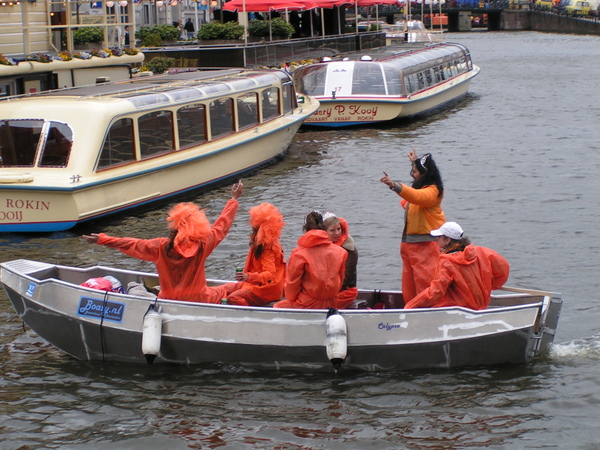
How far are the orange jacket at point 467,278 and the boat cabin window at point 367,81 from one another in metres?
16.8

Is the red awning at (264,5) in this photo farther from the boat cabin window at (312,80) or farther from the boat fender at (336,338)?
the boat fender at (336,338)

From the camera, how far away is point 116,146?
1483 centimetres

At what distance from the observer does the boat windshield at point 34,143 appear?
14.2 metres

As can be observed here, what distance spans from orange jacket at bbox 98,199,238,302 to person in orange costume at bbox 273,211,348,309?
76 cm

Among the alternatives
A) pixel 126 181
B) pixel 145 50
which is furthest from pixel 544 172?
pixel 145 50

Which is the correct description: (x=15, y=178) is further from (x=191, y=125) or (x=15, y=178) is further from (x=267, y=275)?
(x=267, y=275)

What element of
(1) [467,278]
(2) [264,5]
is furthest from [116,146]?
(2) [264,5]

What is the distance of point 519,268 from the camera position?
12508mm

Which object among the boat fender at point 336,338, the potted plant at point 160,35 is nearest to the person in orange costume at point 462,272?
the boat fender at point 336,338

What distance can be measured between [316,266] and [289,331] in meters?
0.63

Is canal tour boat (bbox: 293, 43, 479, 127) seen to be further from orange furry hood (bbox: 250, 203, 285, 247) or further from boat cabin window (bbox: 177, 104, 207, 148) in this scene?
orange furry hood (bbox: 250, 203, 285, 247)

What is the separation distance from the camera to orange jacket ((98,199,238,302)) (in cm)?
881

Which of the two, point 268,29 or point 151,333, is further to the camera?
point 268,29

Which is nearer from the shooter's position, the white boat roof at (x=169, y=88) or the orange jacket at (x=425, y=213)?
the orange jacket at (x=425, y=213)
